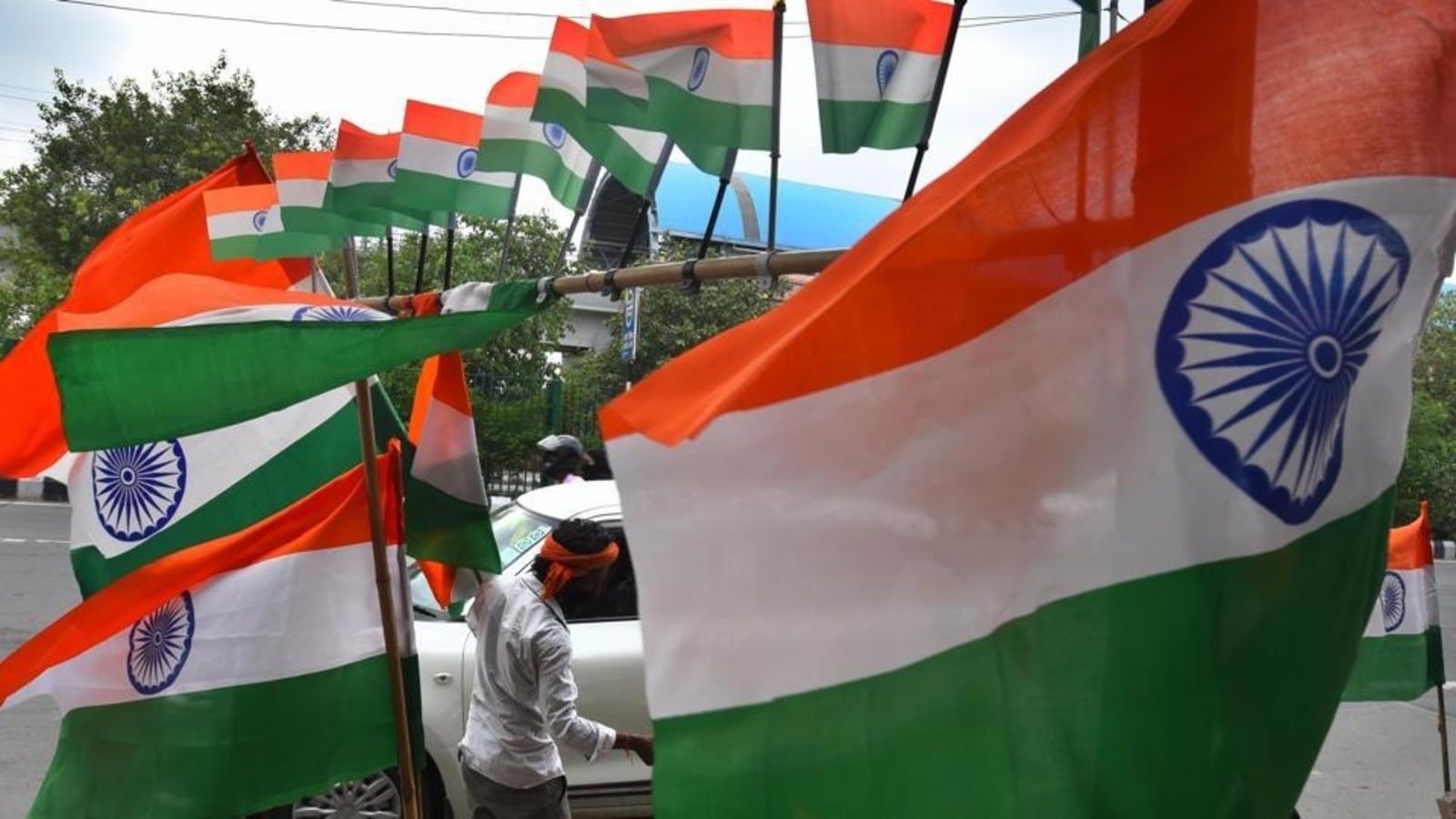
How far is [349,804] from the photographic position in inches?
213

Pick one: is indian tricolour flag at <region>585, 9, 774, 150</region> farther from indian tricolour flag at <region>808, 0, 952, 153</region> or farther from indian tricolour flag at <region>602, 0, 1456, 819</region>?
indian tricolour flag at <region>602, 0, 1456, 819</region>

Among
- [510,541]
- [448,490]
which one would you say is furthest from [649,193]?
[510,541]

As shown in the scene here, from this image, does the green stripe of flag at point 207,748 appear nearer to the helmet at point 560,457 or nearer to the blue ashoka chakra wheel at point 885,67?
the blue ashoka chakra wheel at point 885,67

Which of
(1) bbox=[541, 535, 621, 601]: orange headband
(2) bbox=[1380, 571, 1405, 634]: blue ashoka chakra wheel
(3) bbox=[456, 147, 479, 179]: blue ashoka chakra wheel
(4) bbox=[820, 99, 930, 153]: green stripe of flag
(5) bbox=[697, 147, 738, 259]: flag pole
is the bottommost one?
(2) bbox=[1380, 571, 1405, 634]: blue ashoka chakra wheel

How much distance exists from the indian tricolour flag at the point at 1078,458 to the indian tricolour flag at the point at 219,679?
6.25 feet

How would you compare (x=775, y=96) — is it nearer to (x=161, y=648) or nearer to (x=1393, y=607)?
(x=161, y=648)

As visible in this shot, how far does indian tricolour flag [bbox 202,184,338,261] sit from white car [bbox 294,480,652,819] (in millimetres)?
1915

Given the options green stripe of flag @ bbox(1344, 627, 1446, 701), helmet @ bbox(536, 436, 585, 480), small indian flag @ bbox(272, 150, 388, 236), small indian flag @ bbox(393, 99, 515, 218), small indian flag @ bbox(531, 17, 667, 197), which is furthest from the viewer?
helmet @ bbox(536, 436, 585, 480)

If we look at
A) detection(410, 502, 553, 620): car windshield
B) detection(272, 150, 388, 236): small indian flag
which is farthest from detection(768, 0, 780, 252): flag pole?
detection(410, 502, 553, 620): car windshield

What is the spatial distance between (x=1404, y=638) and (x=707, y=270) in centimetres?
379

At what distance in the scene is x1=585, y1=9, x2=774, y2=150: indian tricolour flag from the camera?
9.11 feet

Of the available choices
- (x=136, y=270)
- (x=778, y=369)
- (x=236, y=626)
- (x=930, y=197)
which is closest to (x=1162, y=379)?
(x=930, y=197)

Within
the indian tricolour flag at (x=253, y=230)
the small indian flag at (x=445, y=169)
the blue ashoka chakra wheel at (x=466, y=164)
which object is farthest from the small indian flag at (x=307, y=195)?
the blue ashoka chakra wheel at (x=466, y=164)

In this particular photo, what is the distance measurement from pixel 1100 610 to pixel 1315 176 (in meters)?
0.68
